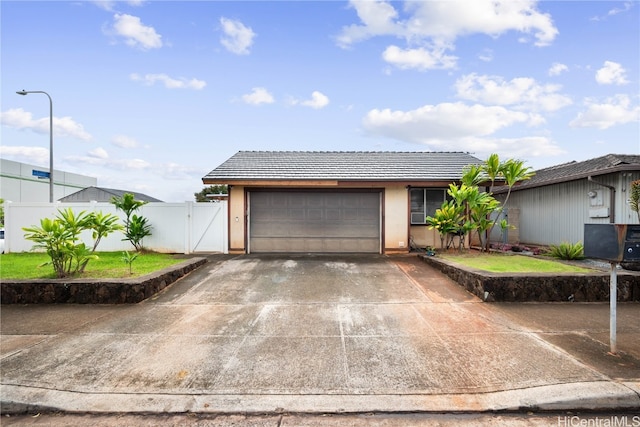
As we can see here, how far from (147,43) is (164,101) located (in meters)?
2.77

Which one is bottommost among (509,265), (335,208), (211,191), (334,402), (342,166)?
(334,402)

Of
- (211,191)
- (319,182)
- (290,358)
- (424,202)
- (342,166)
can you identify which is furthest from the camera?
(211,191)

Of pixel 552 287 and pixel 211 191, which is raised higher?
pixel 211 191

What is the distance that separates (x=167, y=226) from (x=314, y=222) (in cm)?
506

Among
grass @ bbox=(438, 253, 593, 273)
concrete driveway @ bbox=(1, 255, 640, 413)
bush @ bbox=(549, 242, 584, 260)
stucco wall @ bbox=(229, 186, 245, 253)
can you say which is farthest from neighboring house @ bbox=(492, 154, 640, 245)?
stucco wall @ bbox=(229, 186, 245, 253)

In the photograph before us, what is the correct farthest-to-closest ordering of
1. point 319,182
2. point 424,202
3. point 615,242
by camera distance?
point 424,202, point 319,182, point 615,242

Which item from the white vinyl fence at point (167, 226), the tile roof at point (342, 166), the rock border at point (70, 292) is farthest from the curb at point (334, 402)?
the tile roof at point (342, 166)

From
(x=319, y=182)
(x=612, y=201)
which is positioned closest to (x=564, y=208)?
(x=612, y=201)

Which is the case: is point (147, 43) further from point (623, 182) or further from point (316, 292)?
point (623, 182)

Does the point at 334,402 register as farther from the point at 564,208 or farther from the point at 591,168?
the point at 564,208

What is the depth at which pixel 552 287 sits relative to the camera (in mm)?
6012

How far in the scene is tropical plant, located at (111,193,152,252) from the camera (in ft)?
34.4

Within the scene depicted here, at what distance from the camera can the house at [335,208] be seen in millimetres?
11203

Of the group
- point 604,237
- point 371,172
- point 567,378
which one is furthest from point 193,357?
point 371,172
